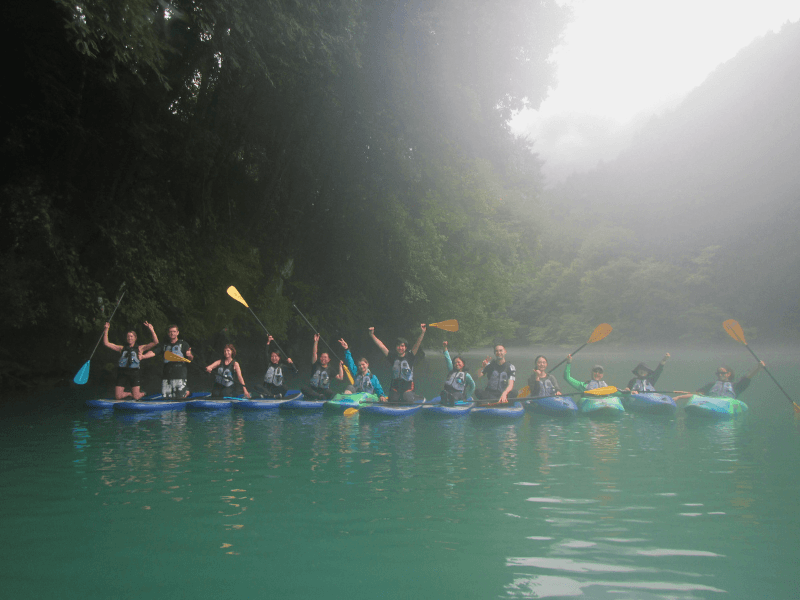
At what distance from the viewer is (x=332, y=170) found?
1591 centimetres

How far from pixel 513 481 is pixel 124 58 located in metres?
6.44

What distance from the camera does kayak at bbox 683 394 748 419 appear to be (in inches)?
371

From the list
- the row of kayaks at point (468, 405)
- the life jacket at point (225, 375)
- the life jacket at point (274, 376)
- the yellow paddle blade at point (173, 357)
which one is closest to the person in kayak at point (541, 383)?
the row of kayaks at point (468, 405)

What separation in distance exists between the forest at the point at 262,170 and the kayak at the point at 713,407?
805 centimetres

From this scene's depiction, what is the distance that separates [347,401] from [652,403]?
4.88m

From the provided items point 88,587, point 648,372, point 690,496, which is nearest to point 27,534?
point 88,587

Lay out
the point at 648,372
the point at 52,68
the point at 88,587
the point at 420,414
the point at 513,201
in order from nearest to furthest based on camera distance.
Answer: the point at 88,587 → the point at 52,68 → the point at 420,414 → the point at 648,372 → the point at 513,201

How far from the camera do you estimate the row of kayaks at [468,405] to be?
9.44 m

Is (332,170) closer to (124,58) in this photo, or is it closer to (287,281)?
(287,281)

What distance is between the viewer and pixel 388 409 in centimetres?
947

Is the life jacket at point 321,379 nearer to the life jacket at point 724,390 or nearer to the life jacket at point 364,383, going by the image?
the life jacket at point 364,383

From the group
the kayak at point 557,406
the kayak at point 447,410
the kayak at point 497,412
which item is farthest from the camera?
the kayak at point 557,406

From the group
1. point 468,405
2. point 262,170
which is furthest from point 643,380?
point 262,170

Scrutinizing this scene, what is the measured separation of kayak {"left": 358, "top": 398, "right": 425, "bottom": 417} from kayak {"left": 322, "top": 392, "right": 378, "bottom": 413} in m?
0.18
